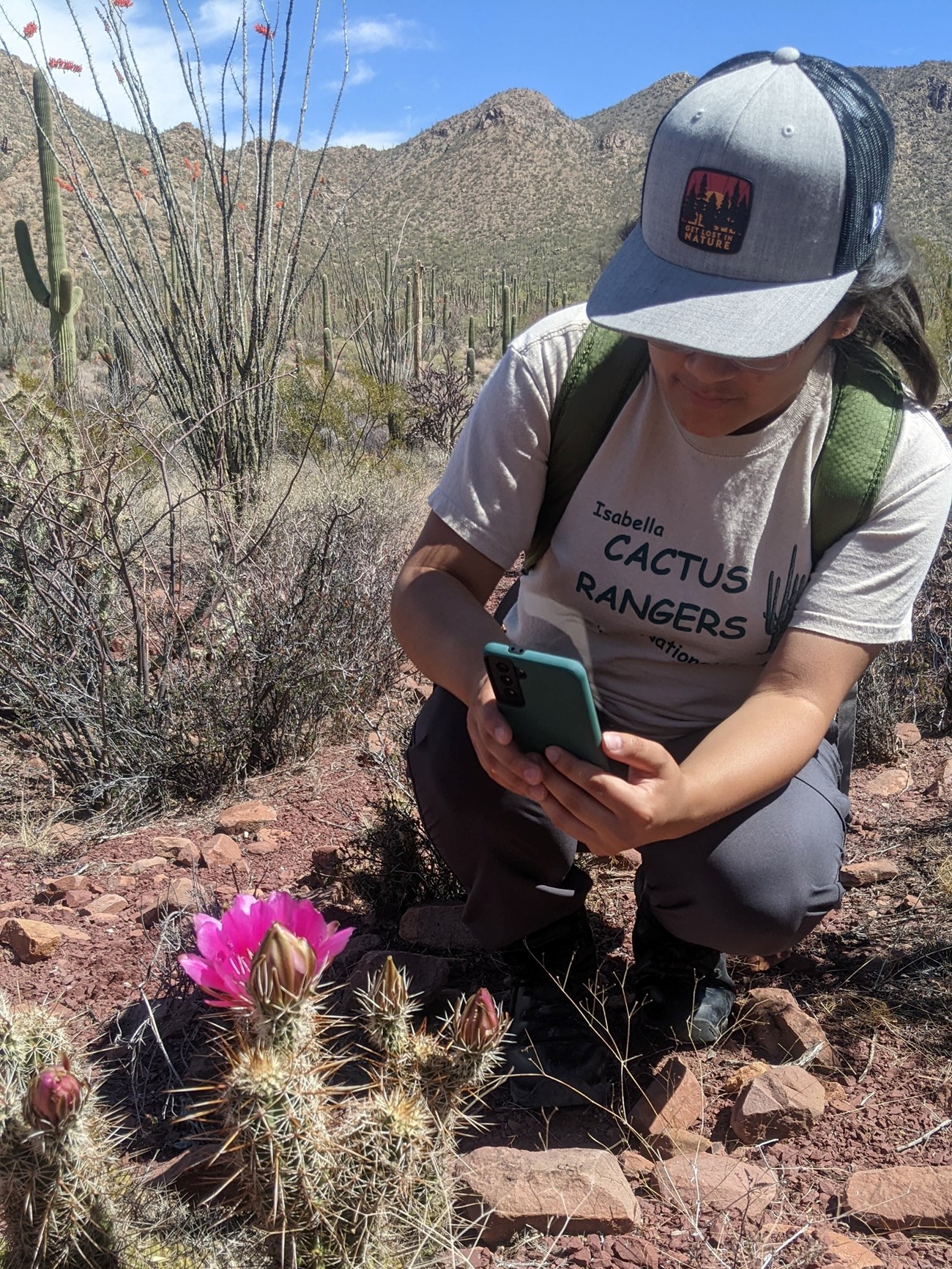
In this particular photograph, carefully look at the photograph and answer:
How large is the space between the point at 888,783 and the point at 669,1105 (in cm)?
183

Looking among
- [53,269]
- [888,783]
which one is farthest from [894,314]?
[53,269]

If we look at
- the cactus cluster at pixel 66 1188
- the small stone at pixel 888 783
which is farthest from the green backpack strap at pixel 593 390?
the small stone at pixel 888 783

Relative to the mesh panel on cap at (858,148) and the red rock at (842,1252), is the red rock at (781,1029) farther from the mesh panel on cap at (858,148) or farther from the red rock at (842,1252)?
the mesh panel on cap at (858,148)

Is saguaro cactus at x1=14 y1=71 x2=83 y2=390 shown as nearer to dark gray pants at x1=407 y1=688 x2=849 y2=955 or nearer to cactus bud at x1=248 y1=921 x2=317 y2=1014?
dark gray pants at x1=407 y1=688 x2=849 y2=955

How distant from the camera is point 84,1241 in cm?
135

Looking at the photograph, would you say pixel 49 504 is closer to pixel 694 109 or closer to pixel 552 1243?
pixel 694 109

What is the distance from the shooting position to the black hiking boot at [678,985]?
7.29 feet

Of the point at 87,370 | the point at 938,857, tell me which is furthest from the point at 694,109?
the point at 87,370

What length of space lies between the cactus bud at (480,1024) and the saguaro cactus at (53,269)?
7.16 meters

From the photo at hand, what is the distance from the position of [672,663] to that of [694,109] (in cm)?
96

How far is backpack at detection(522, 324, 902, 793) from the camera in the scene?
1.94 m

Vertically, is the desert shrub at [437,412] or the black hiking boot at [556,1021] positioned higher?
the desert shrub at [437,412]

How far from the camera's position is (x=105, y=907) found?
2.72m

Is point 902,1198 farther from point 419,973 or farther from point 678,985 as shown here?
point 419,973
